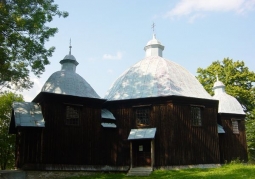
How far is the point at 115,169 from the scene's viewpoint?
66.4 ft

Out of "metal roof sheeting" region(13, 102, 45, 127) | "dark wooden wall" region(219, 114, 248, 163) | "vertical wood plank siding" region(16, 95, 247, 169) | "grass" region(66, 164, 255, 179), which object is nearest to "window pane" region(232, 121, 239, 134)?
"dark wooden wall" region(219, 114, 248, 163)

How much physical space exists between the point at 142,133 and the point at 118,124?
6.51 ft

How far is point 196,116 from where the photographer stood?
21.3 metres

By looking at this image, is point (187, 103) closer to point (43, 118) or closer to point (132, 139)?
point (132, 139)

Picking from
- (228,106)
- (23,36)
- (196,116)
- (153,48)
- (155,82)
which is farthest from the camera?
(153,48)

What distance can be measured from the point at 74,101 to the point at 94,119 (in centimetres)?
182

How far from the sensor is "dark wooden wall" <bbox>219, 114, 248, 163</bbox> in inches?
963

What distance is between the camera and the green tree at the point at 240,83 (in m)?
36.1

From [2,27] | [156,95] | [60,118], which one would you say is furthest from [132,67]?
[2,27]

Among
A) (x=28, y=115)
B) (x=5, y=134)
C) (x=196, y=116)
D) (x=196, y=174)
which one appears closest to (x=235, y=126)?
(x=196, y=116)

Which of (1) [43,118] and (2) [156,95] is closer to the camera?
(1) [43,118]

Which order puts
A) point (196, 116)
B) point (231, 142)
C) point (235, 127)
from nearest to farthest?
point (196, 116) < point (231, 142) < point (235, 127)

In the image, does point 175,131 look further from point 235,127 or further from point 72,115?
point 235,127

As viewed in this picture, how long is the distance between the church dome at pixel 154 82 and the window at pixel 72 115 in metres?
2.97
